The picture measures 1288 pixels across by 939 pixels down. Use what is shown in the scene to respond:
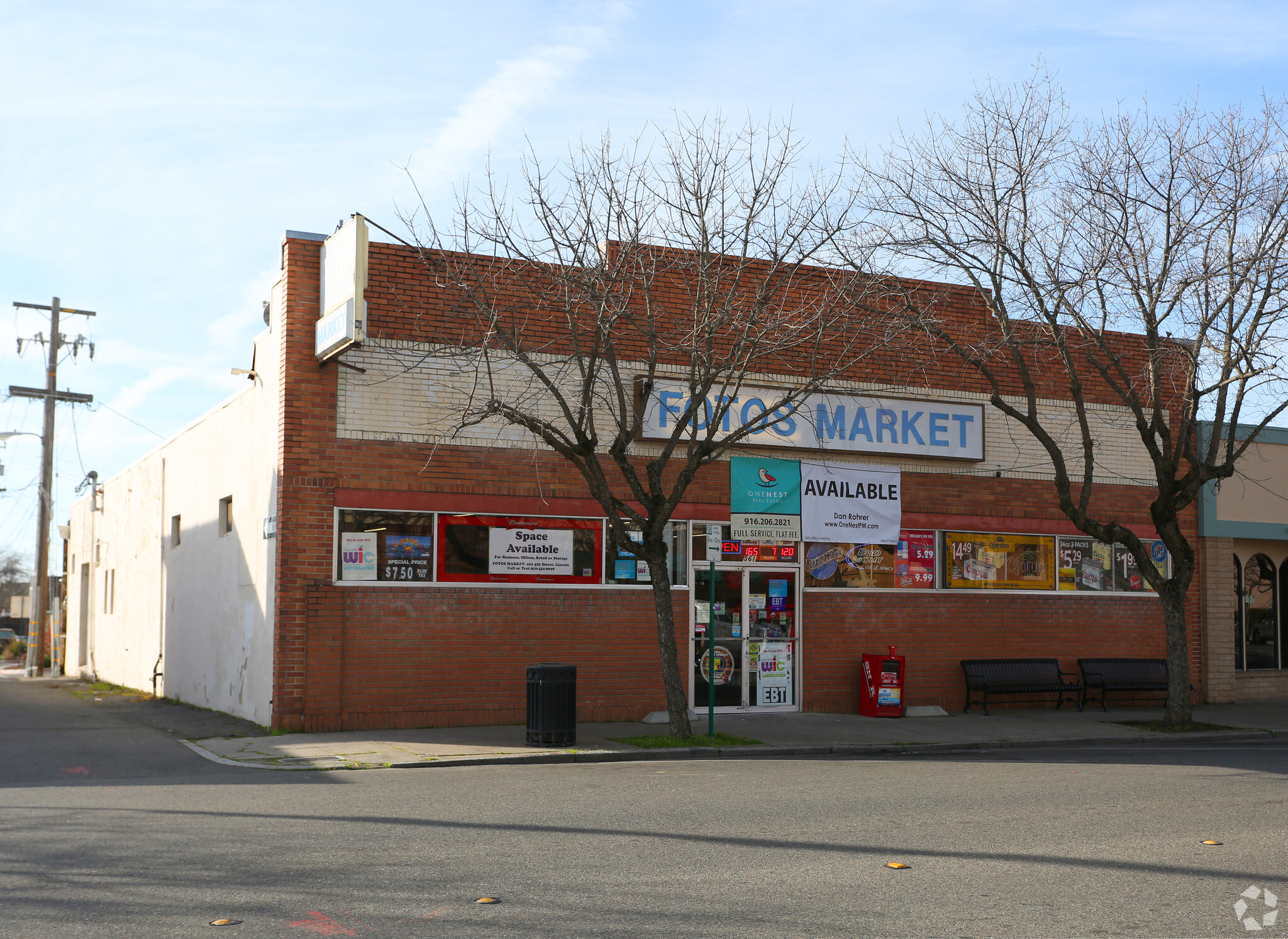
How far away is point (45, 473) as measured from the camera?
34875 millimetres

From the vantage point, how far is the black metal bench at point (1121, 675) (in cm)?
2030

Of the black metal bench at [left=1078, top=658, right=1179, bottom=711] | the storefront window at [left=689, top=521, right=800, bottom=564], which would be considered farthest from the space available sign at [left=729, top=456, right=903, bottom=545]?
the black metal bench at [left=1078, top=658, right=1179, bottom=711]

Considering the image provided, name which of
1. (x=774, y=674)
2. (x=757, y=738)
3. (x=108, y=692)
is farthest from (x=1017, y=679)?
(x=108, y=692)

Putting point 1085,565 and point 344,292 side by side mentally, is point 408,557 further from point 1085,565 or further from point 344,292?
point 1085,565

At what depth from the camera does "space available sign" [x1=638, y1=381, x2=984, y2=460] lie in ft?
58.2

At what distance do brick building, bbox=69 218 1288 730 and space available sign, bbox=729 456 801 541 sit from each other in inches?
5.5

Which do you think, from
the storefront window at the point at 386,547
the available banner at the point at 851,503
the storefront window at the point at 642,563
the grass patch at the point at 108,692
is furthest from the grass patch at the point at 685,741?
the grass patch at the point at 108,692

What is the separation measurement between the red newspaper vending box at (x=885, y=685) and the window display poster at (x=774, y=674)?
1.23 m

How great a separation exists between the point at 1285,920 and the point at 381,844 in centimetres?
562

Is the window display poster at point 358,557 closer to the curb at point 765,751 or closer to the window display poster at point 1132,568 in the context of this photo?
the curb at point 765,751

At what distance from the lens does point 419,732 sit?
15406mm

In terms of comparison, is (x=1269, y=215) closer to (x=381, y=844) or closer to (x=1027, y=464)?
(x=1027, y=464)

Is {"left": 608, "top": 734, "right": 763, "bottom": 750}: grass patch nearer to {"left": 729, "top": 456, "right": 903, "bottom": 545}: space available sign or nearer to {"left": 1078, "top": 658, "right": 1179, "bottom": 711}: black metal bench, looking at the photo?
{"left": 729, "top": 456, "right": 903, "bottom": 545}: space available sign

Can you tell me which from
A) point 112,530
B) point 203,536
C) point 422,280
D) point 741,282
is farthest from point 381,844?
point 112,530
